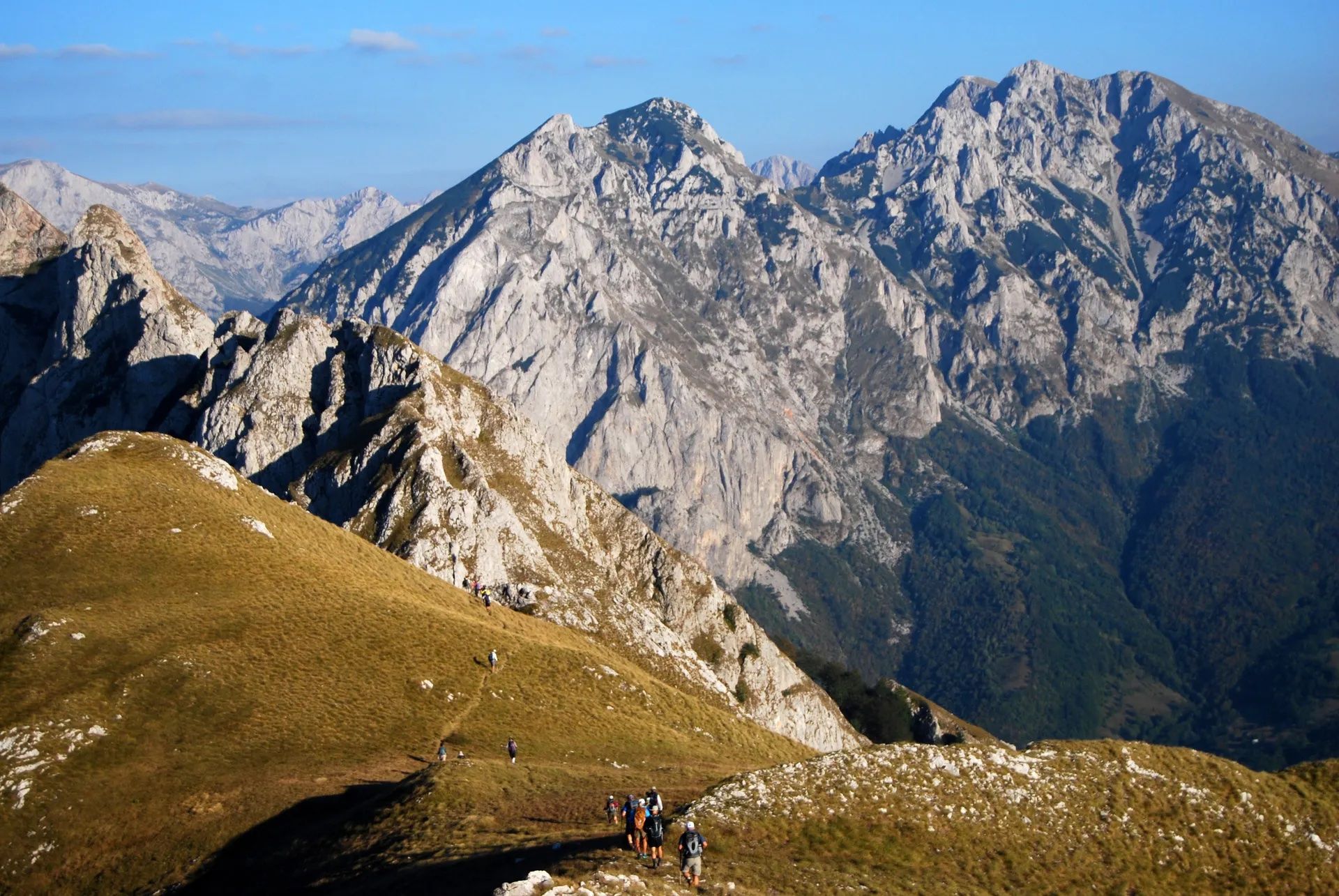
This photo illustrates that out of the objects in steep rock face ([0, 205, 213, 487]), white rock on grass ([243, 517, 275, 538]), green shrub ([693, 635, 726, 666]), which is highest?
steep rock face ([0, 205, 213, 487])

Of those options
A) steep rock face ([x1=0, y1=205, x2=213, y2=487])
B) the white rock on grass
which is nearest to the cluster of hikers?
the white rock on grass

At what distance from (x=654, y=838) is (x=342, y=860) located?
15900 millimetres

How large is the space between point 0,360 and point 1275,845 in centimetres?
21816

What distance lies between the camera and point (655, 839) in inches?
1647

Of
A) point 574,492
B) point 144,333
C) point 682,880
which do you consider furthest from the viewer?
point 144,333

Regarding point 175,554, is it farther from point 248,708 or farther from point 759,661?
point 759,661

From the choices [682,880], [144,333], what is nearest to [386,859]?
[682,880]

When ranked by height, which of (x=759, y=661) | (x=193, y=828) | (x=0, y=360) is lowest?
(x=759, y=661)

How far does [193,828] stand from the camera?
5431 cm

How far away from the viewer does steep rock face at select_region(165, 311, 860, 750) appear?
12506 centimetres

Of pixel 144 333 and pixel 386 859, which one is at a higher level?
pixel 144 333

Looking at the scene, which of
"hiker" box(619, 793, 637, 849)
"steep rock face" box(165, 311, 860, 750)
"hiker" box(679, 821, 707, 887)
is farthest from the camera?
"steep rock face" box(165, 311, 860, 750)

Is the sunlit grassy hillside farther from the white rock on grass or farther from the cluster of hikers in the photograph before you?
the cluster of hikers

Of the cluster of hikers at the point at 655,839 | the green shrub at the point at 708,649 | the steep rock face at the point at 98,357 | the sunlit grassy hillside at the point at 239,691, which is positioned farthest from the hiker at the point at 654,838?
the steep rock face at the point at 98,357
